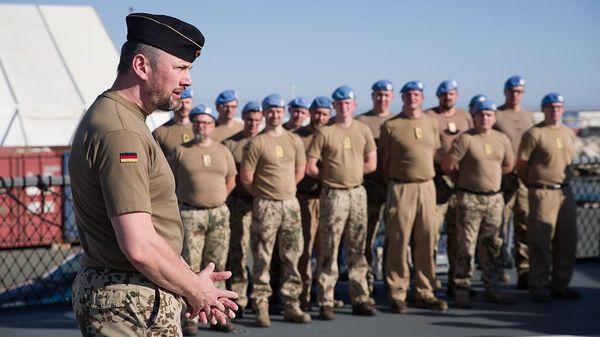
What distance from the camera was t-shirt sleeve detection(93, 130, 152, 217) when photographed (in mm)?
2289

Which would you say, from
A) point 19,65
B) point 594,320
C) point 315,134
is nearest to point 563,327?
point 594,320

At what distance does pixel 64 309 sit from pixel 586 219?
8.92m

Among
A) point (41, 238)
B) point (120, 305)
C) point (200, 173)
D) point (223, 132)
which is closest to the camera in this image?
point (120, 305)

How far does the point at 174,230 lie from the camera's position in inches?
101

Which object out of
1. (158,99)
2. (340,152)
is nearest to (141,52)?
(158,99)

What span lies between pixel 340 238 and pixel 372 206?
832 millimetres

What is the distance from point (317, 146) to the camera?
6.89 metres

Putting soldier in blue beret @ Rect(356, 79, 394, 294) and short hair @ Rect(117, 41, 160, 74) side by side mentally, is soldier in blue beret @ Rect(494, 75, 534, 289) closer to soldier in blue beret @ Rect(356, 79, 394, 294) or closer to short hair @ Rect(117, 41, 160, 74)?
soldier in blue beret @ Rect(356, 79, 394, 294)

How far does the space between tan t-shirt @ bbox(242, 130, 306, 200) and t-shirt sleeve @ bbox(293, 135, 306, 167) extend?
0.07 m

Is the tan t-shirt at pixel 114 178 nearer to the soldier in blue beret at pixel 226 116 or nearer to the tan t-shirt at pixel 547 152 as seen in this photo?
the soldier in blue beret at pixel 226 116

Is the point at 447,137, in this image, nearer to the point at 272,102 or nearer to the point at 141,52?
the point at 272,102

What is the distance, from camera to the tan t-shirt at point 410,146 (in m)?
6.94

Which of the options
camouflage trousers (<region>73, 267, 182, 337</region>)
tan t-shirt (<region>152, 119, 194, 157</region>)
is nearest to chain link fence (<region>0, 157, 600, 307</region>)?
tan t-shirt (<region>152, 119, 194, 157</region>)

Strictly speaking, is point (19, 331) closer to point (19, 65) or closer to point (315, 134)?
point (315, 134)
